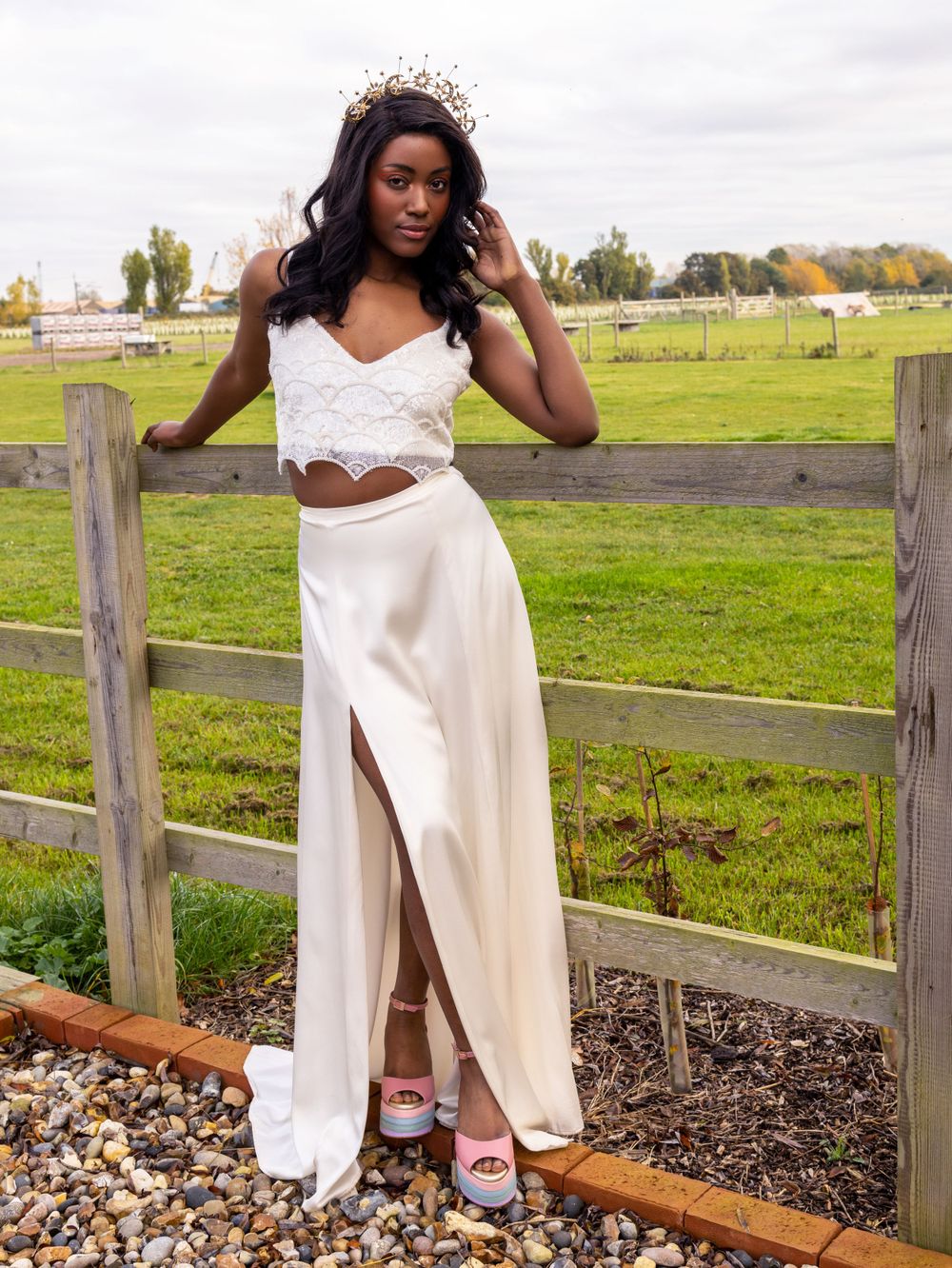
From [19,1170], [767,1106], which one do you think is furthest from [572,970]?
[19,1170]

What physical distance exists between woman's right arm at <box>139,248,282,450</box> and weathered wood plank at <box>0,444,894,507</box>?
0.09 meters

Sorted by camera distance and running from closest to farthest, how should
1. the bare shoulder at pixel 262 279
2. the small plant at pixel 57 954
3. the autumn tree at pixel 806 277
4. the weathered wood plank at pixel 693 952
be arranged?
1. the weathered wood plank at pixel 693 952
2. the bare shoulder at pixel 262 279
3. the small plant at pixel 57 954
4. the autumn tree at pixel 806 277

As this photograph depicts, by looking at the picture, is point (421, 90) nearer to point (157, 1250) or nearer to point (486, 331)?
point (486, 331)

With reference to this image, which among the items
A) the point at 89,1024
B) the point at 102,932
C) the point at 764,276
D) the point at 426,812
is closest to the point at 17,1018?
the point at 89,1024

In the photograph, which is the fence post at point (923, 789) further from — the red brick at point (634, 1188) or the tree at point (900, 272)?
the tree at point (900, 272)

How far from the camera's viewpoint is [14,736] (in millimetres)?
6438

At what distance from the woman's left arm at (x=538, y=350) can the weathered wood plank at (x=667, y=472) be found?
0.06 m

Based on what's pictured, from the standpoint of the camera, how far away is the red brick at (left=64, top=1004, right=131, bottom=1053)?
3.31 metres

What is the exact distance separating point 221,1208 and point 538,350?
74.3 inches

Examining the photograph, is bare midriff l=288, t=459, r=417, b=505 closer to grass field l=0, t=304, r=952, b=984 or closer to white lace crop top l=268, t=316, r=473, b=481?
white lace crop top l=268, t=316, r=473, b=481

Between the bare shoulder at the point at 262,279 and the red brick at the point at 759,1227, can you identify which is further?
the bare shoulder at the point at 262,279

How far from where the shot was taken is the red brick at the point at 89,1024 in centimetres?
331

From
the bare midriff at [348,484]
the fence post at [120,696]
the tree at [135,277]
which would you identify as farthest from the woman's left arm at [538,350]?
the tree at [135,277]

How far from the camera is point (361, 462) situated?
8.48 feet
